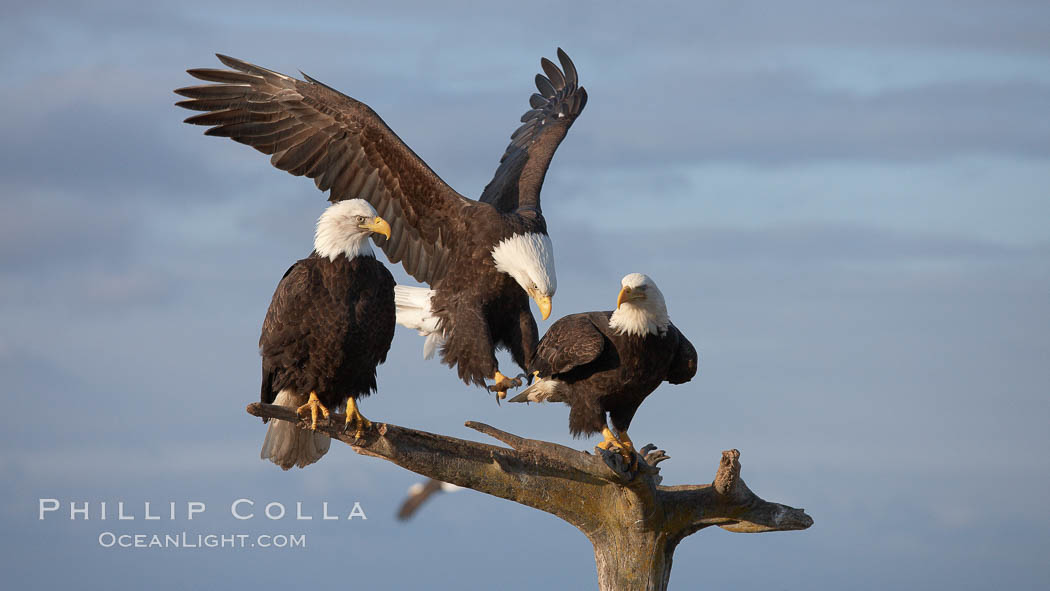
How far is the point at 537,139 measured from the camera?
1034 cm

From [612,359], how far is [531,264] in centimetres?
113

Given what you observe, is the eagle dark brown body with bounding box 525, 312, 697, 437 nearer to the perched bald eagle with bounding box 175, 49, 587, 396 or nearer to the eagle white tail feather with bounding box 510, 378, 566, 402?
the eagle white tail feather with bounding box 510, 378, 566, 402

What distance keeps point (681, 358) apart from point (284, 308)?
2399 mm

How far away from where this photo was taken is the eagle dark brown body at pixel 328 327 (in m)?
6.20

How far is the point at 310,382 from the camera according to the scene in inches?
247

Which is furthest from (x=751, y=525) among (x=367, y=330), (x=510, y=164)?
(x=510, y=164)

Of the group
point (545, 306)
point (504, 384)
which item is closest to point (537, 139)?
point (545, 306)

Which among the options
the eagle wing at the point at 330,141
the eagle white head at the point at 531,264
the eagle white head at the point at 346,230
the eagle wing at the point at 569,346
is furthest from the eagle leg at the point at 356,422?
the eagle wing at the point at 330,141

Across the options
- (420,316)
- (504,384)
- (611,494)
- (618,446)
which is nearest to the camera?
(618,446)

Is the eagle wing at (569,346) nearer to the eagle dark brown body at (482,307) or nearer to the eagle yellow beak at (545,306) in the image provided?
the eagle yellow beak at (545,306)

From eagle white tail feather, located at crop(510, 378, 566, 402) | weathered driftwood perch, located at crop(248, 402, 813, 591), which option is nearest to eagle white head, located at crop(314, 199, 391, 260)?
weathered driftwood perch, located at crop(248, 402, 813, 591)

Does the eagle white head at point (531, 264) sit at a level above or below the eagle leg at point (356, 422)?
above

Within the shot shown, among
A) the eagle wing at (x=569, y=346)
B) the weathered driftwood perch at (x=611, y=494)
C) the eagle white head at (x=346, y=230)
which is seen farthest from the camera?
the eagle wing at (x=569, y=346)

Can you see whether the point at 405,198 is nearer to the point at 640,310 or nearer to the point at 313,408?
the point at 640,310
